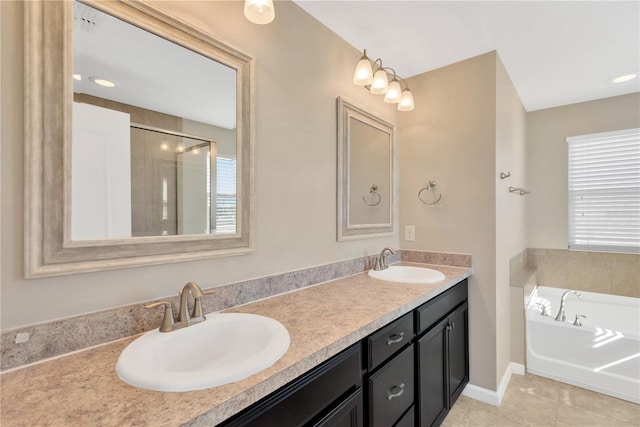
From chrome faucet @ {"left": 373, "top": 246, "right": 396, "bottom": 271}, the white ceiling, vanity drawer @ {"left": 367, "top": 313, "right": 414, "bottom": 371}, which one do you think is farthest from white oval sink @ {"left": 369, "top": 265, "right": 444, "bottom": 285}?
the white ceiling

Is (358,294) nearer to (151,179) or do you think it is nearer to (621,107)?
(151,179)

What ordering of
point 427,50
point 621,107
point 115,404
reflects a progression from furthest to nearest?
point 621,107 < point 427,50 < point 115,404

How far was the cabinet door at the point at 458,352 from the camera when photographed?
1.81 m

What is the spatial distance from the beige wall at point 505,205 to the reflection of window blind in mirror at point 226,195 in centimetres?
176

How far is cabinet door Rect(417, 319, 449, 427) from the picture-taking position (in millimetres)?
1471

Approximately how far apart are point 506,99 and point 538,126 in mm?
1311

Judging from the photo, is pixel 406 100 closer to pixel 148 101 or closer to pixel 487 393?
pixel 148 101

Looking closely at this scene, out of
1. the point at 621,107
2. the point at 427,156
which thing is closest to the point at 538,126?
the point at 621,107

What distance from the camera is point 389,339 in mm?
1224

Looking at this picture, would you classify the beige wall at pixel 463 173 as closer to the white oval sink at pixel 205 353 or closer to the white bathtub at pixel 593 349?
the white bathtub at pixel 593 349

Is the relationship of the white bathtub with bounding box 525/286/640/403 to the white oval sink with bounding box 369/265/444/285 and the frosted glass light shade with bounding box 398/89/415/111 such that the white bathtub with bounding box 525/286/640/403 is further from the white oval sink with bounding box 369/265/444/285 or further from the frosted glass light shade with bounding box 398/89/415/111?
the frosted glass light shade with bounding box 398/89/415/111

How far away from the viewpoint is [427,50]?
202cm

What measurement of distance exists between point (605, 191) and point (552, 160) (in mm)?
545

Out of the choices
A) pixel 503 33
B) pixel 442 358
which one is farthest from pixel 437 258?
pixel 503 33
